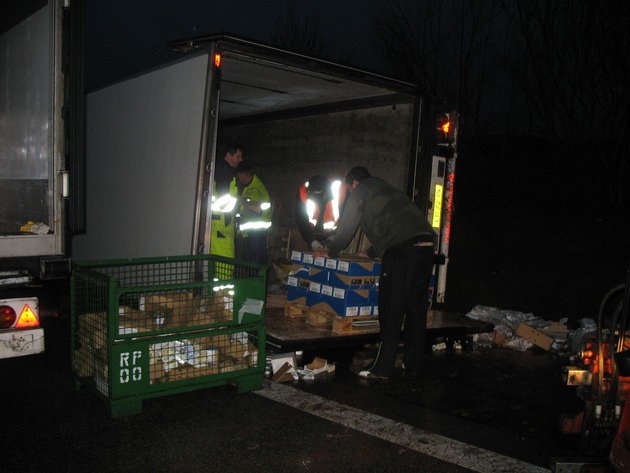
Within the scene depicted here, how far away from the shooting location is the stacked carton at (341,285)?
5.58 metres

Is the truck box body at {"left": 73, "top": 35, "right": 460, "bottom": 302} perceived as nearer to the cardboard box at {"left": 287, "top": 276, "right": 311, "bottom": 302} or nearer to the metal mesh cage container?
the metal mesh cage container

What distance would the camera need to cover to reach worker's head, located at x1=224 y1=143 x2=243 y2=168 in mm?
6523

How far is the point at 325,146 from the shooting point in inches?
325

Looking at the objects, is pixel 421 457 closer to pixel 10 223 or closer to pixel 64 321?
pixel 10 223

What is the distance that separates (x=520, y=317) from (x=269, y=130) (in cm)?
468

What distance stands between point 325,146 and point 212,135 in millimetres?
3393

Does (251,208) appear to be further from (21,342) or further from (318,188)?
(21,342)

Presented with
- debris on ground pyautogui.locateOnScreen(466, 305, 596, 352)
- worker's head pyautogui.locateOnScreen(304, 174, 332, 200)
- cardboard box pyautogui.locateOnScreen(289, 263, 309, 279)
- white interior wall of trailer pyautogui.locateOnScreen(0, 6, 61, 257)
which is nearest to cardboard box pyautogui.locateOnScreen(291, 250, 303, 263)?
cardboard box pyautogui.locateOnScreen(289, 263, 309, 279)

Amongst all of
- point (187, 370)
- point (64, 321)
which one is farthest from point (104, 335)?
point (64, 321)

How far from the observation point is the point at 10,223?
15.3 feet

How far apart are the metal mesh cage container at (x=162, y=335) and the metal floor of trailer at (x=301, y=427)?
0.20 m

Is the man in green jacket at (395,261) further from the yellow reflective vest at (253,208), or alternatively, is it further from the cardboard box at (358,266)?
the yellow reflective vest at (253,208)

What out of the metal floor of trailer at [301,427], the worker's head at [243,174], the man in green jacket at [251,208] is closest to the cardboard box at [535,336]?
the metal floor of trailer at [301,427]

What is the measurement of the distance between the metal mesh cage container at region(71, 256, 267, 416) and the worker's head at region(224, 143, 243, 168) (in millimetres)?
2118
